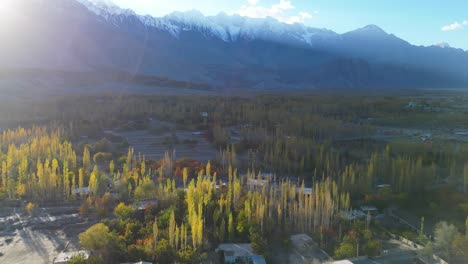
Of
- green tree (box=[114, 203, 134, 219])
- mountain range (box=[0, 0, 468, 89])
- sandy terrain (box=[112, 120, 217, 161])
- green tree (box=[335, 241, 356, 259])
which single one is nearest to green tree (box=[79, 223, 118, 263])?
green tree (box=[114, 203, 134, 219])

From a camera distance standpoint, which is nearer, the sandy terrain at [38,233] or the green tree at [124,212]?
the sandy terrain at [38,233]

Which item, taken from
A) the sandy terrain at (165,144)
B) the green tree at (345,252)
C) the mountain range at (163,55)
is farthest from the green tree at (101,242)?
the mountain range at (163,55)

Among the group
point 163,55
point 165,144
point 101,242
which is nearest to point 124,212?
point 101,242

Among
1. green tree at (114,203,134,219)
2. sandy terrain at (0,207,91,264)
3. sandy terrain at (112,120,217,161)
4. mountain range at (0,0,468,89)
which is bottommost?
sandy terrain at (0,207,91,264)

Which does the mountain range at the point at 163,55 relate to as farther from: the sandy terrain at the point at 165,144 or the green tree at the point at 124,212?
the green tree at the point at 124,212

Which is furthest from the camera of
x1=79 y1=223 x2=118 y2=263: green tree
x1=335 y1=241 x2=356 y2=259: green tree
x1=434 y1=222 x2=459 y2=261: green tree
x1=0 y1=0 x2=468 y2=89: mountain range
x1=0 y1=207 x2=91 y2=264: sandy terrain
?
x1=0 y1=0 x2=468 y2=89: mountain range

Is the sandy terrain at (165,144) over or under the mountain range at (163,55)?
under

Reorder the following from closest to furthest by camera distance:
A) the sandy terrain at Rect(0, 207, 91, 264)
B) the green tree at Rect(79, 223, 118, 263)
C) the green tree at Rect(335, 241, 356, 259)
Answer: the green tree at Rect(79, 223, 118, 263) < the green tree at Rect(335, 241, 356, 259) < the sandy terrain at Rect(0, 207, 91, 264)

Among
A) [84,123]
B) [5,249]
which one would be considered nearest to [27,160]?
[5,249]

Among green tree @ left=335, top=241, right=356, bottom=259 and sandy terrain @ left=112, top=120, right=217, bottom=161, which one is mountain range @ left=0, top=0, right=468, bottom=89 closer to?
sandy terrain @ left=112, top=120, right=217, bottom=161
